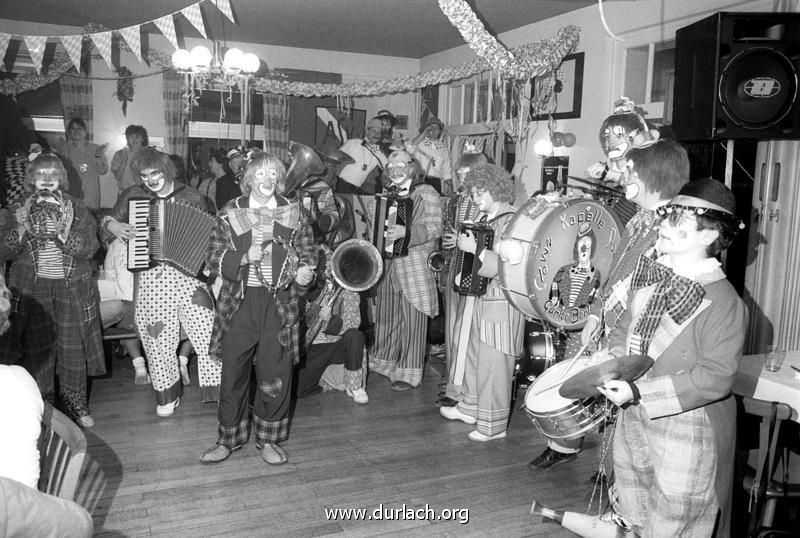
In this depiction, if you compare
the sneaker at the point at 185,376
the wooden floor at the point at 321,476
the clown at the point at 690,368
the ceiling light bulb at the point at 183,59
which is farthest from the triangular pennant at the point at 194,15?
the clown at the point at 690,368

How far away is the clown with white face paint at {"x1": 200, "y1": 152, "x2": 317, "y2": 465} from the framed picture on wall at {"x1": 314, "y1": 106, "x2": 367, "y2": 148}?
6.15m

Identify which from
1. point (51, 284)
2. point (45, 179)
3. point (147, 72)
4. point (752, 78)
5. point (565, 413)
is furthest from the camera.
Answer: point (147, 72)

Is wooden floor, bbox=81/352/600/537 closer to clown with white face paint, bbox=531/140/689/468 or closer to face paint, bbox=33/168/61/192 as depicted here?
clown with white face paint, bbox=531/140/689/468

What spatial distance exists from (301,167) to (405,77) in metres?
3.43

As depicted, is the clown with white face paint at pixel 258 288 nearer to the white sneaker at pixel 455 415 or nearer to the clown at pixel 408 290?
the white sneaker at pixel 455 415

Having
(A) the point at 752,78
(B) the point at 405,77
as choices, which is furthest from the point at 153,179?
(B) the point at 405,77

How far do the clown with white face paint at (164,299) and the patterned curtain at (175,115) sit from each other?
4862 millimetres

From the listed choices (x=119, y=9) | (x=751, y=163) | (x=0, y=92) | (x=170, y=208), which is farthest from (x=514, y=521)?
(x=0, y=92)

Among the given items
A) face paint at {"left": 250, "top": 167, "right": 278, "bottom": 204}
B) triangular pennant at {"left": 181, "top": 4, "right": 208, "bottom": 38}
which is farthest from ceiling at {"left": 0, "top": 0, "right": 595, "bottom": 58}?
face paint at {"left": 250, "top": 167, "right": 278, "bottom": 204}

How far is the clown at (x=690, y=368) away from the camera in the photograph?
2.24 metres

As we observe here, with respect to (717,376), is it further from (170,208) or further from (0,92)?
(0,92)

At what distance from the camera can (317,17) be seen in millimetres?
7203

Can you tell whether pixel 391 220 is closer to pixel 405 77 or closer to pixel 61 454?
pixel 61 454

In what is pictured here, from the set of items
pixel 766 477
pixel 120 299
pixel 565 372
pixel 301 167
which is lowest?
pixel 766 477
